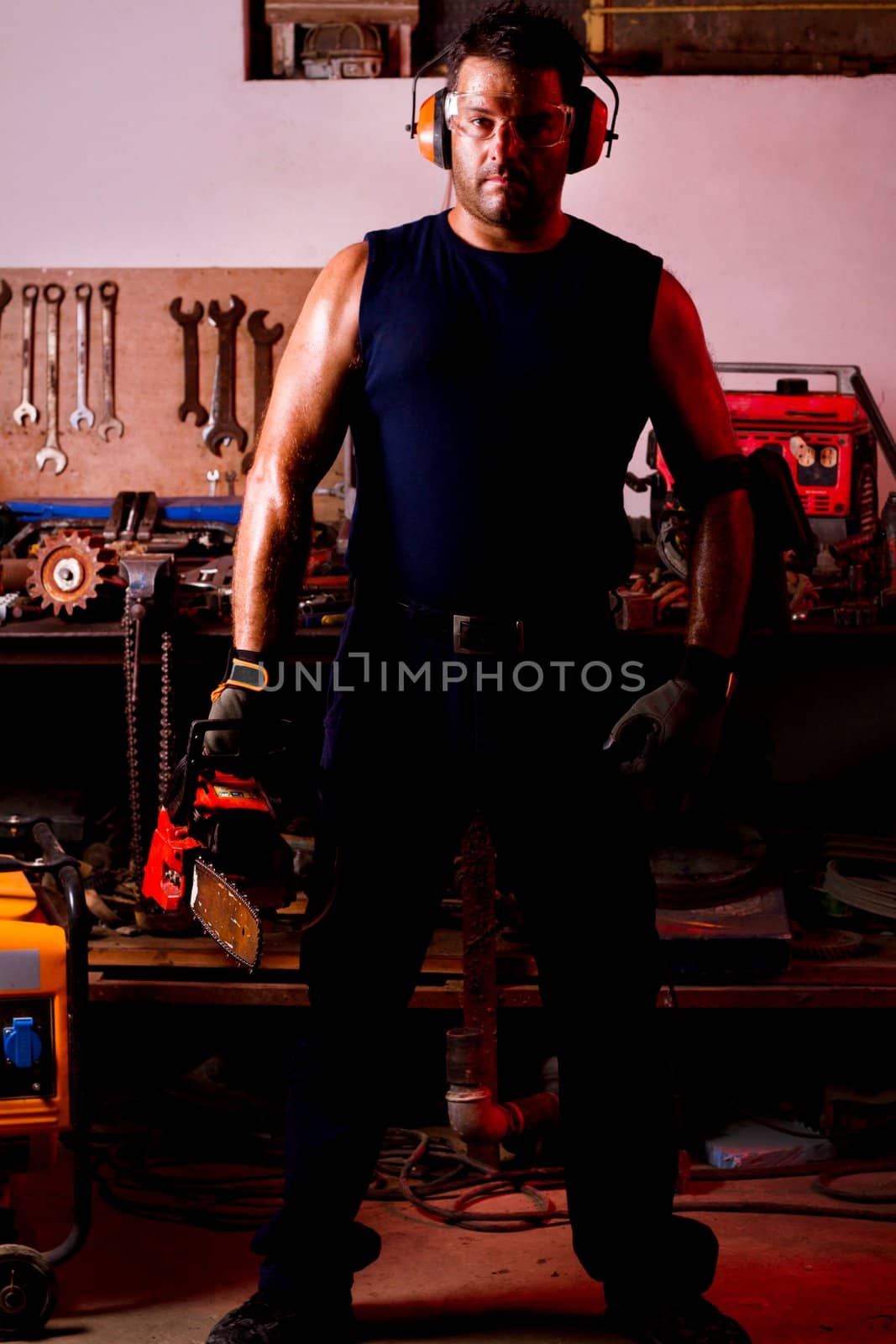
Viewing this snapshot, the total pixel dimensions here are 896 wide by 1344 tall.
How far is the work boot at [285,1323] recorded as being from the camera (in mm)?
2020

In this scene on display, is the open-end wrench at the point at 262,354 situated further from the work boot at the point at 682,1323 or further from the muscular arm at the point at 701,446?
the work boot at the point at 682,1323

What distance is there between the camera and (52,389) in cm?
345

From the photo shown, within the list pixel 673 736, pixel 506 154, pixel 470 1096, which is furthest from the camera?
pixel 470 1096

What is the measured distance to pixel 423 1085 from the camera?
10.5 ft

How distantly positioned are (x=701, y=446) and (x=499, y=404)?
32 cm

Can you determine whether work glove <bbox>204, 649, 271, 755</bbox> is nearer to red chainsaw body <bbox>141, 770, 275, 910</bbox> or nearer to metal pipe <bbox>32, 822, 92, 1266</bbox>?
red chainsaw body <bbox>141, 770, 275, 910</bbox>

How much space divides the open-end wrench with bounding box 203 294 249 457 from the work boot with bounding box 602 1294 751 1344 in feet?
7.06

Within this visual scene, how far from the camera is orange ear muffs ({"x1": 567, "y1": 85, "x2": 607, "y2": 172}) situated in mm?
2027

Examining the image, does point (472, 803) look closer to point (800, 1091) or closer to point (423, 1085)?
point (423, 1085)

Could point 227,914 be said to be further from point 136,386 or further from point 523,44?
point 136,386

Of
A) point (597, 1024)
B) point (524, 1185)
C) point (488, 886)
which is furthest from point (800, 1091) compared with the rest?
point (597, 1024)

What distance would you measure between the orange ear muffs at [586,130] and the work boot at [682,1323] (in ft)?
5.20

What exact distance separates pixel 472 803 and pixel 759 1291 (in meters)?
0.98

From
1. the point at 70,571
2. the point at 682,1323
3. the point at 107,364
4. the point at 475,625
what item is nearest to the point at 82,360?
the point at 107,364
